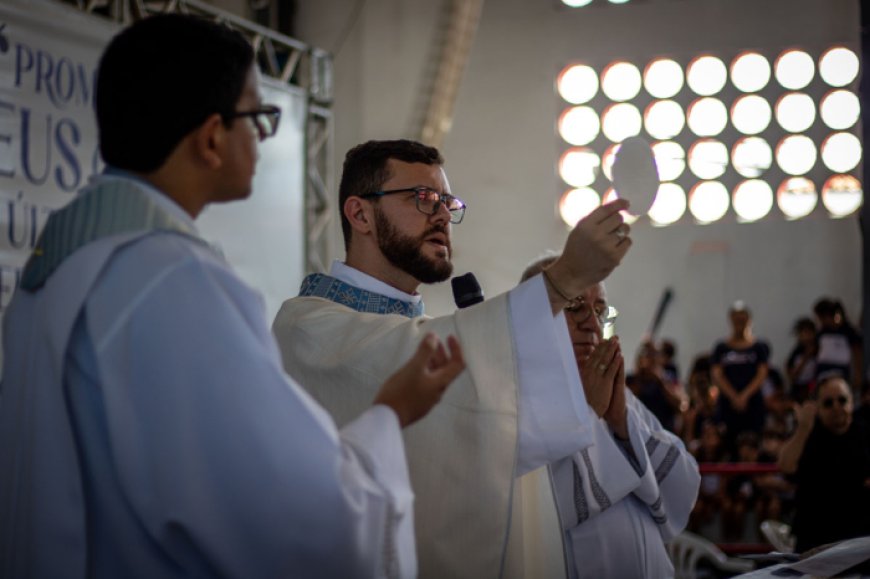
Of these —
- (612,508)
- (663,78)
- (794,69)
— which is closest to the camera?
(612,508)

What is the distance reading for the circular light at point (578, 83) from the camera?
13.9 m

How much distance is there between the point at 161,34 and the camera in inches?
73.0

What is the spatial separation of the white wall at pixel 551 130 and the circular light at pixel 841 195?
0.65 feet

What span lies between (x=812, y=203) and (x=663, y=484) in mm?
10411

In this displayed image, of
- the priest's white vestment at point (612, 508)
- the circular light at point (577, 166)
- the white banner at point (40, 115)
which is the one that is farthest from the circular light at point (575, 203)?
the priest's white vestment at point (612, 508)

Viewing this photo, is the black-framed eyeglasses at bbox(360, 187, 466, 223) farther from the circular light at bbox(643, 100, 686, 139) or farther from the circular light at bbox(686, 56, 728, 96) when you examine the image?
the circular light at bbox(686, 56, 728, 96)

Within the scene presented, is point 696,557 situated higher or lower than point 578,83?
lower

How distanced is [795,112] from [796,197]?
3.40ft

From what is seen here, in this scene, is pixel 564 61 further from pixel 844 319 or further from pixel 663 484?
pixel 663 484

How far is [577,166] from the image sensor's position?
45.3 feet

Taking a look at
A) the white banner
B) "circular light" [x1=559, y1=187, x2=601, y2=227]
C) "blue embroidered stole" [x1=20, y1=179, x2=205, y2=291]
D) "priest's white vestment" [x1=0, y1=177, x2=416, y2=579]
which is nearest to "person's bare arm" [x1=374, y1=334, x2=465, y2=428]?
"priest's white vestment" [x1=0, y1=177, x2=416, y2=579]

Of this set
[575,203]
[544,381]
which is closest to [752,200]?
[575,203]

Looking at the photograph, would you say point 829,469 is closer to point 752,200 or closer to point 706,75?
point 752,200

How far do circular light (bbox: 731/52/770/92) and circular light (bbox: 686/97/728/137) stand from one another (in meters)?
0.35
